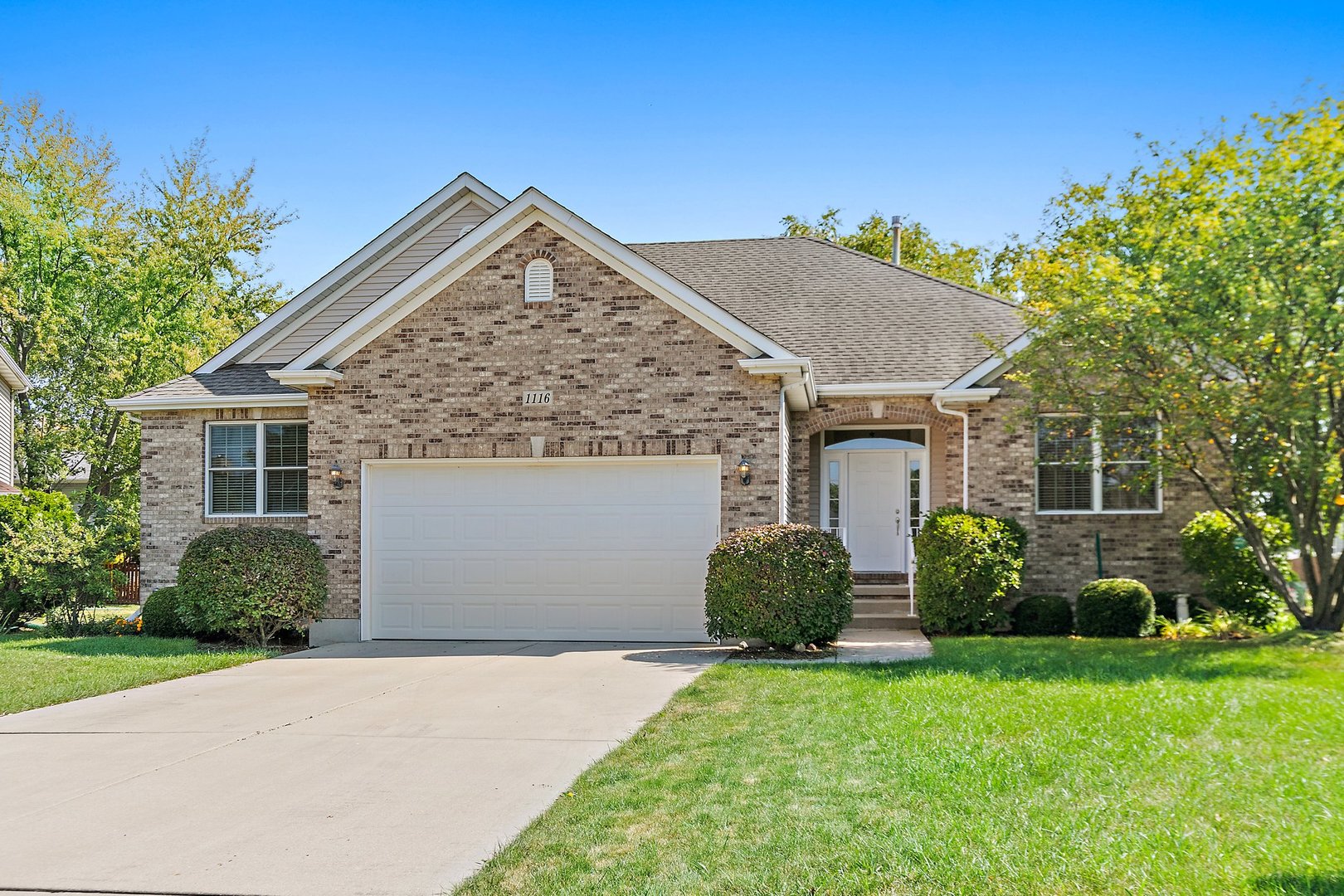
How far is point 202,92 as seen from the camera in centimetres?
1719

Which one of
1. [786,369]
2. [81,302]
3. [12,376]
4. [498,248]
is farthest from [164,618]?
[81,302]

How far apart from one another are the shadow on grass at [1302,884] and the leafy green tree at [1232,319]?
27.7 ft

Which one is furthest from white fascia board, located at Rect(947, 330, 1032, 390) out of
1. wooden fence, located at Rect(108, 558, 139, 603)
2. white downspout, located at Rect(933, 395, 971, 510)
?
wooden fence, located at Rect(108, 558, 139, 603)

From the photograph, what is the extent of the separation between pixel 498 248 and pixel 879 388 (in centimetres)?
568

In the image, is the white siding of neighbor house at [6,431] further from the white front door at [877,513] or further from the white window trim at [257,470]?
the white front door at [877,513]

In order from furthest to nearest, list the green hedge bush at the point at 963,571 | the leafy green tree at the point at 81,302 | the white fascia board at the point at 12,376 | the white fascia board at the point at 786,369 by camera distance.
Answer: the leafy green tree at the point at 81,302
the white fascia board at the point at 12,376
the green hedge bush at the point at 963,571
the white fascia board at the point at 786,369

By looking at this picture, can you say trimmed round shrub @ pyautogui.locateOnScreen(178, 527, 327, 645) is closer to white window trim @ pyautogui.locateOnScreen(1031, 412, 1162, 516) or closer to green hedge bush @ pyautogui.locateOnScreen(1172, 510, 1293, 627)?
white window trim @ pyautogui.locateOnScreen(1031, 412, 1162, 516)

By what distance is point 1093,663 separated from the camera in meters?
11.1

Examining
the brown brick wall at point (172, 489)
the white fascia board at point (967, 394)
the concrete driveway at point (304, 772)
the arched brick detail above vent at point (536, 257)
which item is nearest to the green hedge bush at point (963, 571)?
the white fascia board at point (967, 394)

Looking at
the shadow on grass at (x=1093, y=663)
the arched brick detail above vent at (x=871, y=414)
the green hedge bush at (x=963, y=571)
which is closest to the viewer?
the shadow on grass at (x=1093, y=663)

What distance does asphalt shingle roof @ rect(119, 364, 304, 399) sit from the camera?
666 inches

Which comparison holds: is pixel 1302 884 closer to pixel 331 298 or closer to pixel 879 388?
pixel 879 388

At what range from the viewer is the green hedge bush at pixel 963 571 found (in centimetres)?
1433

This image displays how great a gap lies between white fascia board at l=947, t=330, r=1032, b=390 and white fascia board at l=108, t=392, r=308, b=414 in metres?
9.21
